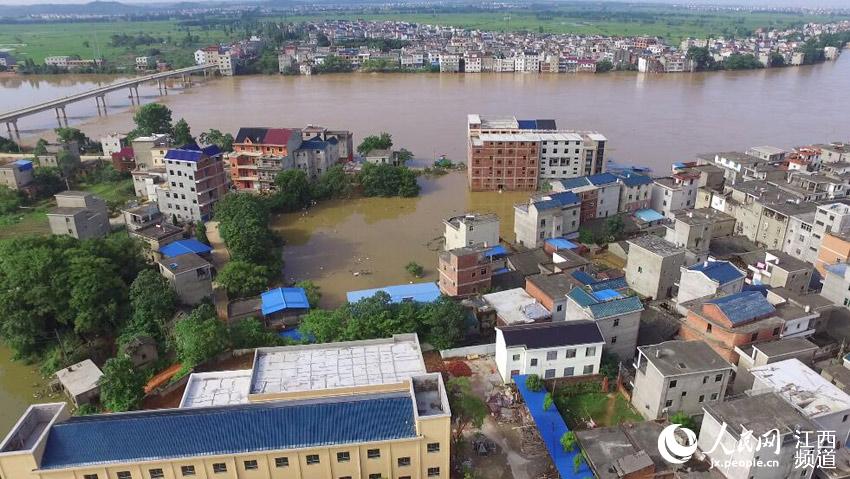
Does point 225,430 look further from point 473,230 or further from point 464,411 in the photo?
point 473,230

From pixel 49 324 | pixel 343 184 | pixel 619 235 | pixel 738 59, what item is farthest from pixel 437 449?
pixel 738 59

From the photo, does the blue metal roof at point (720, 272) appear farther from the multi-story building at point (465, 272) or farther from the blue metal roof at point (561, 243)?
the multi-story building at point (465, 272)

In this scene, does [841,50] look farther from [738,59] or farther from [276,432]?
[276,432]

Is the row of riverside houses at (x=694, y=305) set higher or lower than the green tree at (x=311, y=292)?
higher

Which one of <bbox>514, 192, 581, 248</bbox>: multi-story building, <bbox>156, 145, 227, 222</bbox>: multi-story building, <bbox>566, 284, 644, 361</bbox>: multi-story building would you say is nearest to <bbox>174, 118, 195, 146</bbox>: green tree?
<bbox>156, 145, 227, 222</bbox>: multi-story building

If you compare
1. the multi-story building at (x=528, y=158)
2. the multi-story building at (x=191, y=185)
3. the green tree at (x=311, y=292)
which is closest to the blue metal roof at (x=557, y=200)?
the multi-story building at (x=528, y=158)

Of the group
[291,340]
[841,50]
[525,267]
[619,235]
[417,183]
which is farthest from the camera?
[841,50]
